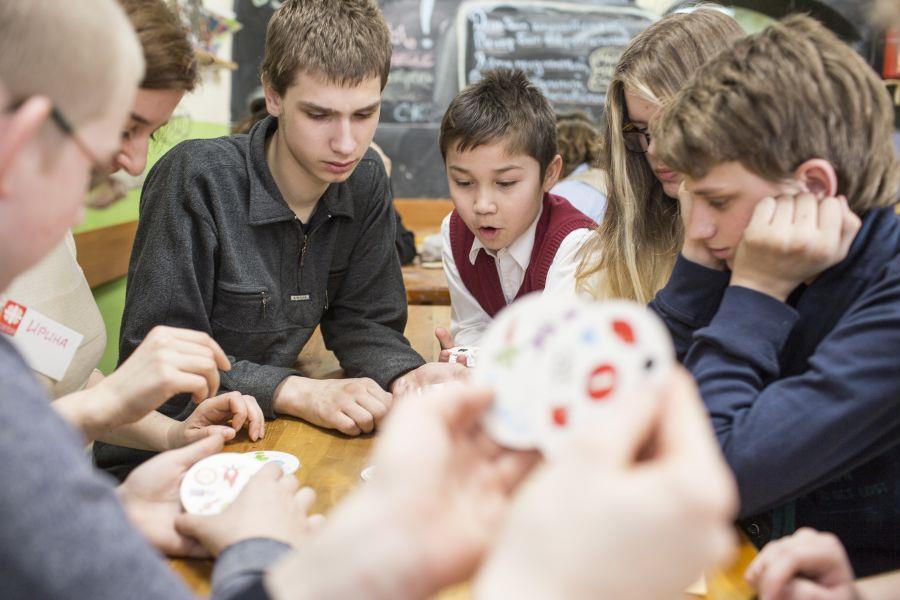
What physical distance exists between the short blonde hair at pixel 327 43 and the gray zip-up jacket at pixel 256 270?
0.60ft

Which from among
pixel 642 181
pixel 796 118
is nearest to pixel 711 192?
pixel 796 118

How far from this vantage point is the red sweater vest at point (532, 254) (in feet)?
7.75

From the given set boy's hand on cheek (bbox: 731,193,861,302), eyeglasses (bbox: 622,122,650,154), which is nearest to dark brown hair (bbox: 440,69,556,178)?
eyeglasses (bbox: 622,122,650,154)

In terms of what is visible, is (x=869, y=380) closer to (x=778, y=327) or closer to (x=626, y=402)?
(x=778, y=327)

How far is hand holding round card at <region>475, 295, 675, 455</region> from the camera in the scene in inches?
26.5

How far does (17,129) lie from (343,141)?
124 centimetres

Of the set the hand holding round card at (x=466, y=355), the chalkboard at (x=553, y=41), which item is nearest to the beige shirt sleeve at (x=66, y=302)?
the hand holding round card at (x=466, y=355)

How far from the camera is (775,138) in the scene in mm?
1173

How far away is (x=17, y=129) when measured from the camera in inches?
27.5

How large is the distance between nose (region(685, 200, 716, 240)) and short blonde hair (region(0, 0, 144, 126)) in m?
0.90

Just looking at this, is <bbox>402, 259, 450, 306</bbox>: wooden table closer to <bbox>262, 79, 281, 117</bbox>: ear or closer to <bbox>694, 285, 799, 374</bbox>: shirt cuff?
<bbox>262, 79, 281, 117</bbox>: ear

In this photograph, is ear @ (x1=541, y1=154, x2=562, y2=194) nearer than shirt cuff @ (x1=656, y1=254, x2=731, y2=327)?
No

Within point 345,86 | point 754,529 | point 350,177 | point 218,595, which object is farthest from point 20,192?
point 350,177

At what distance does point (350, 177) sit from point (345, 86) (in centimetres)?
30
